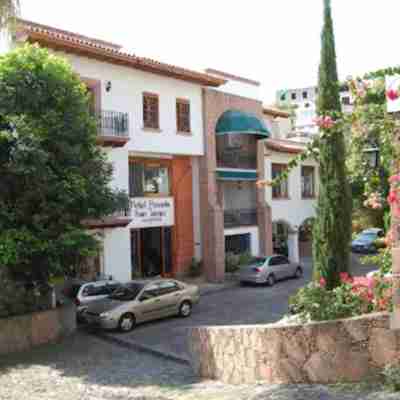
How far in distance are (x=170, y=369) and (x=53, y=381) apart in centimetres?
251

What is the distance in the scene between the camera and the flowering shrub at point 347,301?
6.97 metres

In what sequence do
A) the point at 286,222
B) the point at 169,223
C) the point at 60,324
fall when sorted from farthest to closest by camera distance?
the point at 286,222 < the point at 169,223 < the point at 60,324

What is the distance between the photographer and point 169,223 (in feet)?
78.9

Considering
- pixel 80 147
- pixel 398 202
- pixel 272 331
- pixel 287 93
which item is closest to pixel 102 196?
pixel 80 147

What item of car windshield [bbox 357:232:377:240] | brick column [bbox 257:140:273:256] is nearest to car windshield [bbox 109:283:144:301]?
brick column [bbox 257:140:273:256]

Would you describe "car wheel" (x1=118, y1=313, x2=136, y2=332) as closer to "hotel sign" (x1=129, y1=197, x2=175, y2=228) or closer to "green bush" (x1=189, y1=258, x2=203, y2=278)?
"hotel sign" (x1=129, y1=197, x2=175, y2=228)

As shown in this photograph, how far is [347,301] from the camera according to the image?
7566 millimetres

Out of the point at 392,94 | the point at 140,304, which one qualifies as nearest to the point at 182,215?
the point at 140,304

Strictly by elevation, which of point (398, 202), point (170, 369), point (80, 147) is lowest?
point (170, 369)

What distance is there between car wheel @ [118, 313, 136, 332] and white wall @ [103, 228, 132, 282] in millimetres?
4871

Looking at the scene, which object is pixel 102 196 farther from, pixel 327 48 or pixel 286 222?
pixel 286 222

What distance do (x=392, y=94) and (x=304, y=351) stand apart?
3.74 m

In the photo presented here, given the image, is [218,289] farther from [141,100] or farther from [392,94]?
[392,94]

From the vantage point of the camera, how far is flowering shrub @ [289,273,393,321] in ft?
22.9
